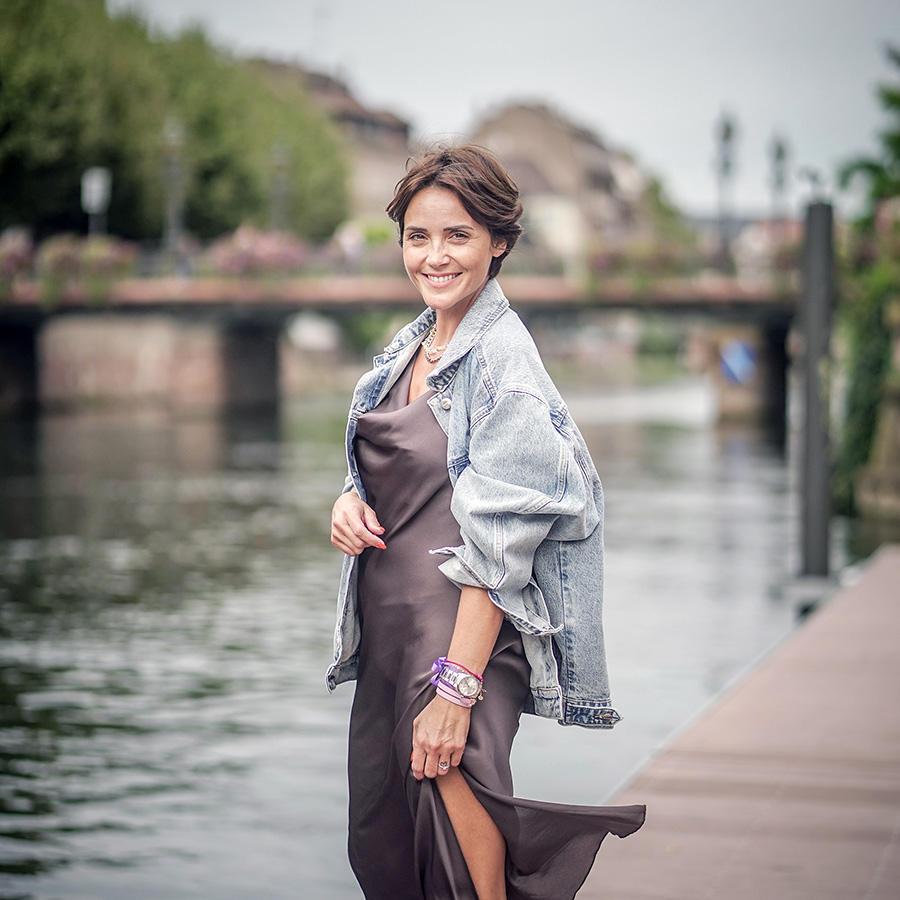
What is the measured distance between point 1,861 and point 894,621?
6156 millimetres

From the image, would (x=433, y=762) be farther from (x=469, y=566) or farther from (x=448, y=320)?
(x=448, y=320)

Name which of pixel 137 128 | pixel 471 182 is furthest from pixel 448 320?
pixel 137 128

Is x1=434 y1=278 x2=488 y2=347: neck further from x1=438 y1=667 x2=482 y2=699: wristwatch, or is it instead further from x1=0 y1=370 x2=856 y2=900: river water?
x1=0 y1=370 x2=856 y2=900: river water

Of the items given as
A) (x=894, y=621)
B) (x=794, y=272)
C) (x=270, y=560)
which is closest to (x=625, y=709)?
(x=894, y=621)

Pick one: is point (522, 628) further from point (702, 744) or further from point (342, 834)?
point (702, 744)

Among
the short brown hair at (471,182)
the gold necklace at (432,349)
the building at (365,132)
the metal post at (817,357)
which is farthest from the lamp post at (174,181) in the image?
the building at (365,132)

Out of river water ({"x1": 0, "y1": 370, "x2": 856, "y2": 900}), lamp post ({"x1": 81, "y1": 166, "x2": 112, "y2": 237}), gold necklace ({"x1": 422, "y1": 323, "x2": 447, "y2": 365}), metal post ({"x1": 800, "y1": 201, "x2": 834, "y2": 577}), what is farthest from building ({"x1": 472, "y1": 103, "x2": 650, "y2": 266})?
gold necklace ({"x1": 422, "y1": 323, "x2": 447, "y2": 365})

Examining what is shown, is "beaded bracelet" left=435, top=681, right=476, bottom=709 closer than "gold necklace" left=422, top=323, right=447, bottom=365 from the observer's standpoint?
Yes

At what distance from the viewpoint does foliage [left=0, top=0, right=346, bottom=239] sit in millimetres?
47000

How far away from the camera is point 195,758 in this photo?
23.3ft

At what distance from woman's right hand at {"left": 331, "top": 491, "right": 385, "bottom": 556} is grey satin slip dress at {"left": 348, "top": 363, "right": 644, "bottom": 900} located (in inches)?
1.4

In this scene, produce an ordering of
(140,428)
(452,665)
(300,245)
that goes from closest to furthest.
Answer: (452,665)
(140,428)
(300,245)

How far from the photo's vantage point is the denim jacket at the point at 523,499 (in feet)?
9.96

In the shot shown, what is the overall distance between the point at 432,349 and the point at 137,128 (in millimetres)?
50905
